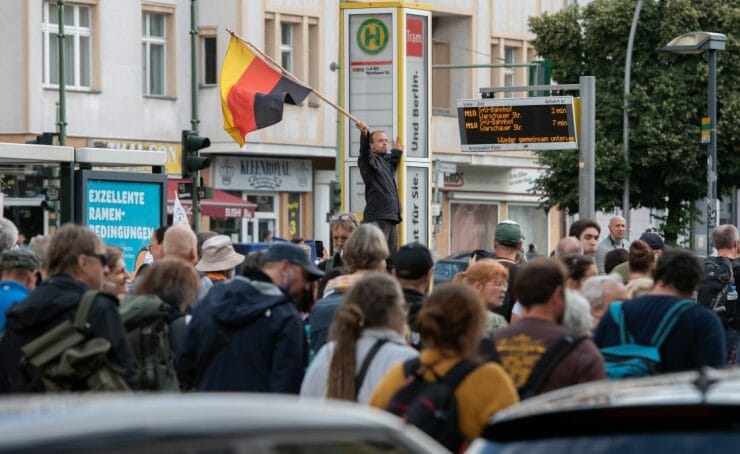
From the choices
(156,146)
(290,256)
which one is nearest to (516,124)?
(290,256)

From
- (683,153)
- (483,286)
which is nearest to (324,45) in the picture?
(683,153)

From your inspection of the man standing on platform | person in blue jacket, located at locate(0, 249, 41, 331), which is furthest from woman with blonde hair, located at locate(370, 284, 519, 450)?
the man standing on platform

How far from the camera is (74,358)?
756cm

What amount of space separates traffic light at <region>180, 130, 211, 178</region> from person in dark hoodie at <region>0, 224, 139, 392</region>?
62.3 ft

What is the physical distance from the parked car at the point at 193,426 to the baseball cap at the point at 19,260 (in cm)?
546

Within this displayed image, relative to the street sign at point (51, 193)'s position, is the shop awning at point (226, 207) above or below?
below

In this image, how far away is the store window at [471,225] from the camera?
5166 centimetres

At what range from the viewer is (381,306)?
6.84 meters

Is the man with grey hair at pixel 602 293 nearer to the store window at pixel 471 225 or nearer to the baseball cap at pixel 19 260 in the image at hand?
the baseball cap at pixel 19 260

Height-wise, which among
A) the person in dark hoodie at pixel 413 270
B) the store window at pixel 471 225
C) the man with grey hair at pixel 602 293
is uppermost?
the person in dark hoodie at pixel 413 270

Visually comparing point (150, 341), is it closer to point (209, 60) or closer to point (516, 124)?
point (516, 124)

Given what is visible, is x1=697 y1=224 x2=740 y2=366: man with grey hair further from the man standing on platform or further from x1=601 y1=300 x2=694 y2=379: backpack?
x1=601 y1=300 x2=694 y2=379: backpack

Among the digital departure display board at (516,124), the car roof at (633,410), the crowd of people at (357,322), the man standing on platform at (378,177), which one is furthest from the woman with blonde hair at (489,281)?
the digital departure display board at (516,124)

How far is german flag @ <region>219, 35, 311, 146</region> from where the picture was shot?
20312 millimetres
